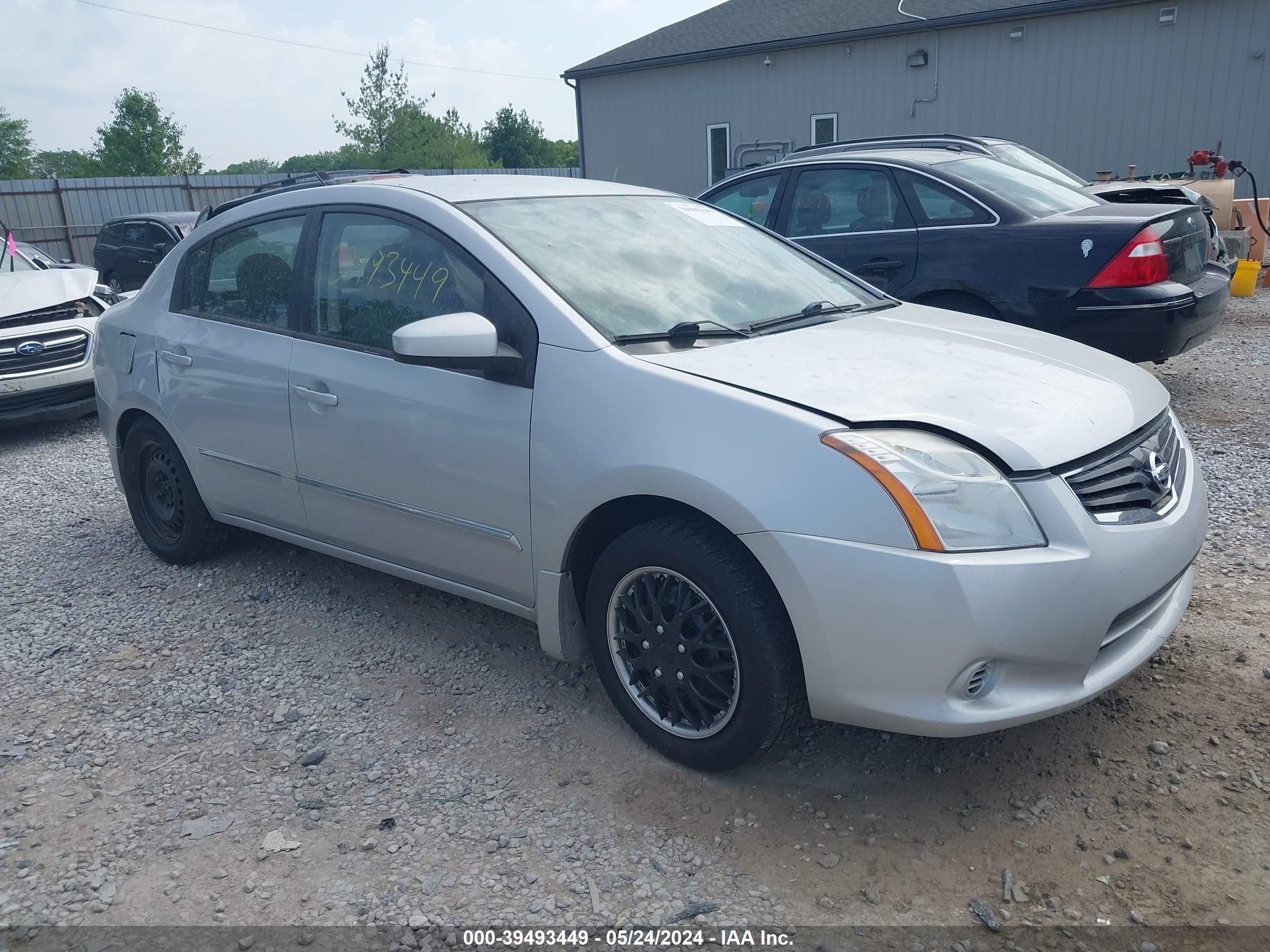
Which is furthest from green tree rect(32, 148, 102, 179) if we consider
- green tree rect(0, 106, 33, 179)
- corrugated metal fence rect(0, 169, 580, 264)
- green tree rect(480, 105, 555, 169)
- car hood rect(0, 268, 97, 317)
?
car hood rect(0, 268, 97, 317)

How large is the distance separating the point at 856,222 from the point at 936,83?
13.4 meters

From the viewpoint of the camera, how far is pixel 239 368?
3.99 m

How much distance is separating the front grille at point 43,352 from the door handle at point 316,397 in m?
5.05

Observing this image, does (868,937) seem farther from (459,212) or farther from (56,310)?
(56,310)

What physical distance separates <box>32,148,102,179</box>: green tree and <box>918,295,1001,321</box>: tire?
69.5 m

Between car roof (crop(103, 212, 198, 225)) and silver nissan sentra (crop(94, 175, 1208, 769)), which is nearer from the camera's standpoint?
silver nissan sentra (crop(94, 175, 1208, 769))

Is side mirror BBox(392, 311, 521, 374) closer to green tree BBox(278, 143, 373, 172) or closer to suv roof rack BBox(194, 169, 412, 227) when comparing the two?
suv roof rack BBox(194, 169, 412, 227)

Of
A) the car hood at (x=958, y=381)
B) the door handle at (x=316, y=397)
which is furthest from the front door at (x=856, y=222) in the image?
the door handle at (x=316, y=397)

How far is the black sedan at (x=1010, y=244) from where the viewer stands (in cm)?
570

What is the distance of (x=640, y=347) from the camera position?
3.01 m

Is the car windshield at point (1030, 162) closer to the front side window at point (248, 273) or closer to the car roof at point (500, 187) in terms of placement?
the car roof at point (500, 187)

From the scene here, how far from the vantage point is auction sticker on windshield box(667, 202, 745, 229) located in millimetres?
3992

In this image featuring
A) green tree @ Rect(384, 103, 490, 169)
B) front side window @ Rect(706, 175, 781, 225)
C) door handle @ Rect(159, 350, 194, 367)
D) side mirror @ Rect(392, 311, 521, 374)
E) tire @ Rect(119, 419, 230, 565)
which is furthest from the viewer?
green tree @ Rect(384, 103, 490, 169)

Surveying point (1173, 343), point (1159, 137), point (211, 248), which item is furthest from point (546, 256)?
point (1159, 137)
